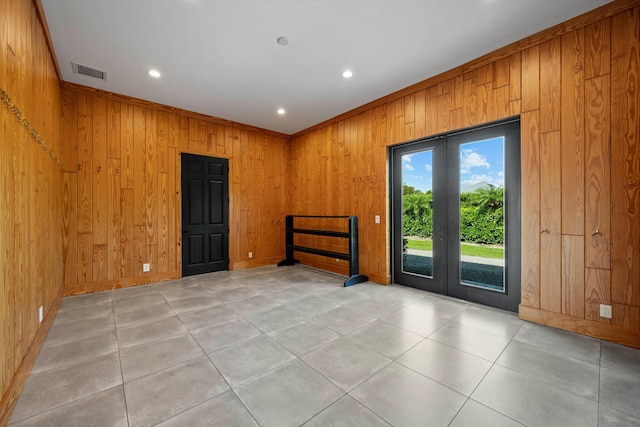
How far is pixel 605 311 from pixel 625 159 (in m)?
1.46

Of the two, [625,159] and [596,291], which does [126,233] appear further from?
[625,159]

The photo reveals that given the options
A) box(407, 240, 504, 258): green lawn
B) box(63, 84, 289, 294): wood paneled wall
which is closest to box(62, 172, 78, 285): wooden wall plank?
box(63, 84, 289, 294): wood paneled wall

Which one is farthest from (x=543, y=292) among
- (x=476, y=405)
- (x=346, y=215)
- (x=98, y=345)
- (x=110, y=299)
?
(x=110, y=299)

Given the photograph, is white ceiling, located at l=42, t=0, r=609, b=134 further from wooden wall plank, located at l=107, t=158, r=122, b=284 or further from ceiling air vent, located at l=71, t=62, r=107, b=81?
wooden wall plank, located at l=107, t=158, r=122, b=284

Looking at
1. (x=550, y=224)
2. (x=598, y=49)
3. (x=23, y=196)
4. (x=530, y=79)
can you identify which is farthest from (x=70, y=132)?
(x=598, y=49)

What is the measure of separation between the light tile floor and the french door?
0.42 metres

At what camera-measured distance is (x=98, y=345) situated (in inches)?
96.0

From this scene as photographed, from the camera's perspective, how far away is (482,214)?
3445 millimetres

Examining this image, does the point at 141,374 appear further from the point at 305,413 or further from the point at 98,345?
the point at 305,413

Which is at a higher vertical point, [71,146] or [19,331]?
[71,146]

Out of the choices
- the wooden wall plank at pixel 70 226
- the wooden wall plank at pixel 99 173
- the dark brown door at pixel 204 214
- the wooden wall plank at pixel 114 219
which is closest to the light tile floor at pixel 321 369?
the wooden wall plank at pixel 70 226

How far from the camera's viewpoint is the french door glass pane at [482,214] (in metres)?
3.30

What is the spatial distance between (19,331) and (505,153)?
199 inches

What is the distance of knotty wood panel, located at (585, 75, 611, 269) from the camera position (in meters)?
2.48
